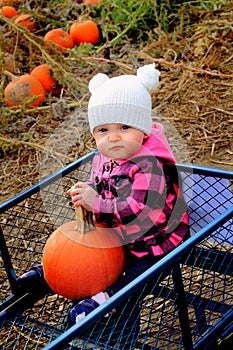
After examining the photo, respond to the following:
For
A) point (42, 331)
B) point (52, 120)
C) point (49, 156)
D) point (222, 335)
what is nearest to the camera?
point (222, 335)

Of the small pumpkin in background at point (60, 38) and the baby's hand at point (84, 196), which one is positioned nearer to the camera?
the baby's hand at point (84, 196)

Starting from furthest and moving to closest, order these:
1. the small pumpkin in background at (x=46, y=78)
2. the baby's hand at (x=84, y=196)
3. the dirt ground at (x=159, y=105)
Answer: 1. the small pumpkin in background at (x=46, y=78)
2. the dirt ground at (x=159, y=105)
3. the baby's hand at (x=84, y=196)

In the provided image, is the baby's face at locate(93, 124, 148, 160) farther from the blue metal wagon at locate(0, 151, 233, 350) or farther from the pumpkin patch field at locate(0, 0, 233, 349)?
the pumpkin patch field at locate(0, 0, 233, 349)

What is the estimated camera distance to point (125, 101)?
2.38 meters

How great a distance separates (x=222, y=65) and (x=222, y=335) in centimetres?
300

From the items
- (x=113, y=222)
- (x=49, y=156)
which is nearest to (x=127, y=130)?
(x=113, y=222)

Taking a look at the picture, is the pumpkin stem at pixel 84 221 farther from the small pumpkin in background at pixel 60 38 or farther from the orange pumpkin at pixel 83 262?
the small pumpkin in background at pixel 60 38

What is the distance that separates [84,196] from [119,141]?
0.74 feet

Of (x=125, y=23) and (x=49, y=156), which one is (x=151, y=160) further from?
(x=125, y=23)

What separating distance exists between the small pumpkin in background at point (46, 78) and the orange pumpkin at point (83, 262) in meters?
2.71

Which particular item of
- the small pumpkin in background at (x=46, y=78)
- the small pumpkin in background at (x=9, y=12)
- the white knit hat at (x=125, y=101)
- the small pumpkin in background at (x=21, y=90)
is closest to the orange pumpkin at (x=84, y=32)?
the small pumpkin in background at (x=9, y=12)

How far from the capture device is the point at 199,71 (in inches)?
189

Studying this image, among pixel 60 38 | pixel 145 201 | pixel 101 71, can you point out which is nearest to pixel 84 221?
pixel 145 201

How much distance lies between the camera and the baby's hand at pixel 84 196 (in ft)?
7.75
